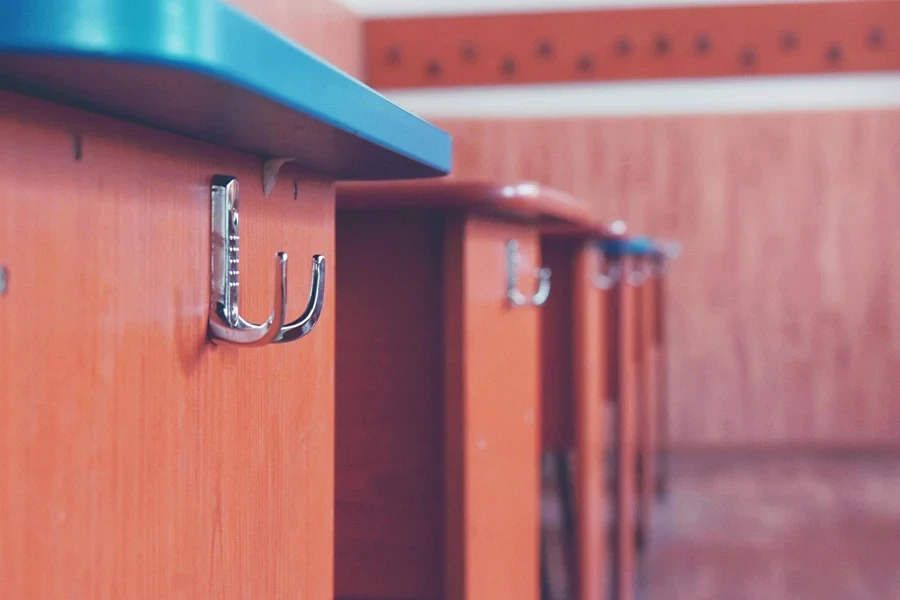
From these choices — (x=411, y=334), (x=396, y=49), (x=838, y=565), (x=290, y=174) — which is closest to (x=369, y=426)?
(x=411, y=334)

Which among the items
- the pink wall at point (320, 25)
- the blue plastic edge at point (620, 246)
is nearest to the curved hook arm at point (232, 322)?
the blue plastic edge at point (620, 246)

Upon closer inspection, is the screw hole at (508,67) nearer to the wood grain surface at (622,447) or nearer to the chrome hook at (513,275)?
the wood grain surface at (622,447)

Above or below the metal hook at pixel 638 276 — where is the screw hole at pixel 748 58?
above

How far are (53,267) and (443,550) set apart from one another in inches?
34.9

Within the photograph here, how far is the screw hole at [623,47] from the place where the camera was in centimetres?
532

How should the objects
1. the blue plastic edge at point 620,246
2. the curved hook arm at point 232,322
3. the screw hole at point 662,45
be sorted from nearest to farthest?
the curved hook arm at point 232,322 < the blue plastic edge at point 620,246 < the screw hole at point 662,45

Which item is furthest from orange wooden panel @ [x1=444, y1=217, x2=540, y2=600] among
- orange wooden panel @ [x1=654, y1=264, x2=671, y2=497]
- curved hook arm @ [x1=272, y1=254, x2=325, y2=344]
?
orange wooden panel @ [x1=654, y1=264, x2=671, y2=497]

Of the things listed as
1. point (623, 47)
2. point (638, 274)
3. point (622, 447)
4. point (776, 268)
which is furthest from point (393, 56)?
point (622, 447)

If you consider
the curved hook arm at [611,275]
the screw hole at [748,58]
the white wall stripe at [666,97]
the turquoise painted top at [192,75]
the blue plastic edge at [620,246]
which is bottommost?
the turquoise painted top at [192,75]

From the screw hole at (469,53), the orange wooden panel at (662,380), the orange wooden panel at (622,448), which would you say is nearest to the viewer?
the orange wooden panel at (622,448)

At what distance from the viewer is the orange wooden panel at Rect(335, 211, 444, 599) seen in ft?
4.22

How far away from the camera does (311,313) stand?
662mm

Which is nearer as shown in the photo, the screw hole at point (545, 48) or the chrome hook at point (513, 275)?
the chrome hook at point (513, 275)

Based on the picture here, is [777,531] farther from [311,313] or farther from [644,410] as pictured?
[311,313]
